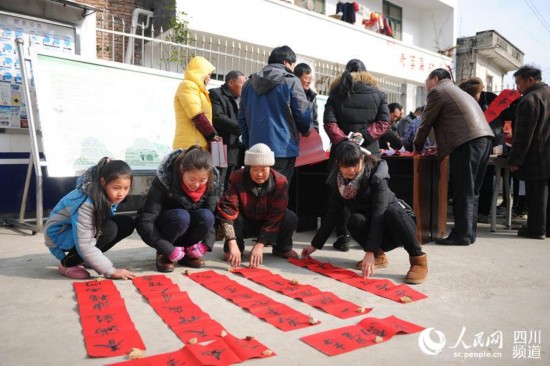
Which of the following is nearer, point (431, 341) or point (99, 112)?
point (431, 341)

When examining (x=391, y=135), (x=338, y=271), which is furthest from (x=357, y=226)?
(x=391, y=135)

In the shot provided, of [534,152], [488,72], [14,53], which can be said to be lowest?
[534,152]

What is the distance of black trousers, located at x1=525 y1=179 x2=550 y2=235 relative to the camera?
4336mm

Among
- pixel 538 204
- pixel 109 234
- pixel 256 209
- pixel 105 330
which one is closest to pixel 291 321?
pixel 105 330

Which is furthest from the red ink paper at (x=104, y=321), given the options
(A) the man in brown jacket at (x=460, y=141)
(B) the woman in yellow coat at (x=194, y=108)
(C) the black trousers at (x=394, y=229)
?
(A) the man in brown jacket at (x=460, y=141)

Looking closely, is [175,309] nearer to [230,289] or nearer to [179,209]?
[230,289]

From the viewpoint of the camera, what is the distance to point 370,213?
3152 millimetres

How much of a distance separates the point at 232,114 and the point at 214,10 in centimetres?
542

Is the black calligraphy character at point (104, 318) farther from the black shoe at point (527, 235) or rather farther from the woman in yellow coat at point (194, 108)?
the black shoe at point (527, 235)

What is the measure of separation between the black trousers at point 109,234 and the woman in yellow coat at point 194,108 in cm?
141

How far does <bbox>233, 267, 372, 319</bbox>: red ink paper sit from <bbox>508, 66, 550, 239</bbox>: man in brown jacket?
9.30ft

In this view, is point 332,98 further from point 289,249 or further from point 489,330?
point 489,330

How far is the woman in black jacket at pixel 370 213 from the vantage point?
2.91 metres

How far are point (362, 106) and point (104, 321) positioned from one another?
8.86 ft
